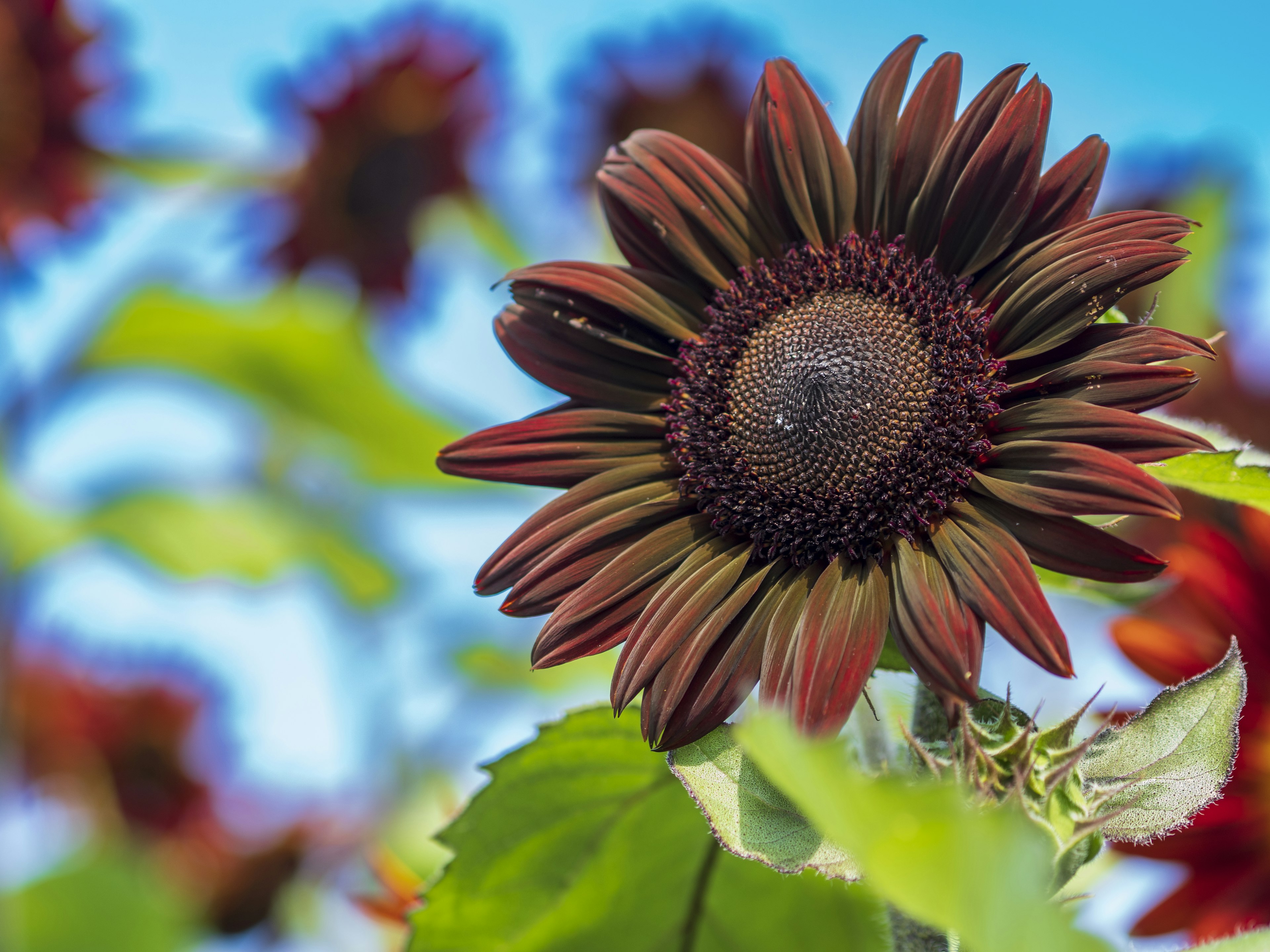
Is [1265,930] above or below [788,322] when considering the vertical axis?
below

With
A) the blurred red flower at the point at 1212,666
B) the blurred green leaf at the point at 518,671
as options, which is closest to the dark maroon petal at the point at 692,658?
the blurred red flower at the point at 1212,666

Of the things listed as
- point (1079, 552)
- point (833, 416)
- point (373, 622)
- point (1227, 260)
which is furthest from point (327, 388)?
point (1079, 552)

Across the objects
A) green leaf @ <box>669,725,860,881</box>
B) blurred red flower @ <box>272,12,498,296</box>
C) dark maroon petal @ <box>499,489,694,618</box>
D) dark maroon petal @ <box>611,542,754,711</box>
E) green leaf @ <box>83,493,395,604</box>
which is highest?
blurred red flower @ <box>272,12,498,296</box>

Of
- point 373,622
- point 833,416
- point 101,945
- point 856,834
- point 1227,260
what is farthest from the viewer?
point 373,622

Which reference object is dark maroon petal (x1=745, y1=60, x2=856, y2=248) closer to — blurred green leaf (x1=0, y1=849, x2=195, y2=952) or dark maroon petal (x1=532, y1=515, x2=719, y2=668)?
dark maroon petal (x1=532, y1=515, x2=719, y2=668)

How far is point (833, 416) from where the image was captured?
1.87ft

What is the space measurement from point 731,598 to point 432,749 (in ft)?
5.37

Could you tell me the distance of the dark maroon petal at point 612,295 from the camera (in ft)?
1.95

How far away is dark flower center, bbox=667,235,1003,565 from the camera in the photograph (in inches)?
21.2

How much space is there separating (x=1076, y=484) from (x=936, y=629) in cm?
9

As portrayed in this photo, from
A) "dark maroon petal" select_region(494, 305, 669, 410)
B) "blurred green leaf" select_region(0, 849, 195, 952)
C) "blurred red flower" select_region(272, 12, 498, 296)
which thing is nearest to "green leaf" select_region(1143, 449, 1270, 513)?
"dark maroon petal" select_region(494, 305, 669, 410)

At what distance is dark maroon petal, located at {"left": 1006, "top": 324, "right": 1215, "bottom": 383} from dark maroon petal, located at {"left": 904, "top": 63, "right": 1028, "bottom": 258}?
0.09m

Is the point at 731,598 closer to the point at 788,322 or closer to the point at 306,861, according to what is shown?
the point at 788,322

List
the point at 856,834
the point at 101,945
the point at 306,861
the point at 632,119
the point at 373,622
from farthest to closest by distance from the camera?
the point at 632,119
the point at 373,622
the point at 306,861
the point at 101,945
the point at 856,834
